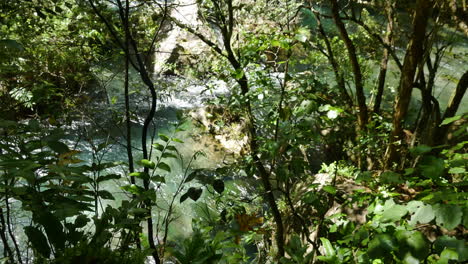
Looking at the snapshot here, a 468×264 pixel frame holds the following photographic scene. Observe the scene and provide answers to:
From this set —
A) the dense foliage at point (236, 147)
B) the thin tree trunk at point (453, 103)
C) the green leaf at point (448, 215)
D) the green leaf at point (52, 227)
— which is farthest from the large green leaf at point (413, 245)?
the thin tree trunk at point (453, 103)

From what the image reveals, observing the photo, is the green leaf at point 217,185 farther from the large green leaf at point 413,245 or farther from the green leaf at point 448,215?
the green leaf at point 448,215

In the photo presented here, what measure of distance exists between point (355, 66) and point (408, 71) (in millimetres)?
1095

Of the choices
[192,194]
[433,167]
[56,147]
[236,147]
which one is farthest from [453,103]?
[56,147]

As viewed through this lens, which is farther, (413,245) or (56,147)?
(56,147)

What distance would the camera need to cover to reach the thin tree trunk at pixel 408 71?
123 inches

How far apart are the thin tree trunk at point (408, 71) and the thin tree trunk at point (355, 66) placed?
77cm

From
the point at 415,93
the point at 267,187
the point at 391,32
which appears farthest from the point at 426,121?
the point at 415,93

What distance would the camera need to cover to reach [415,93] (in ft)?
25.7

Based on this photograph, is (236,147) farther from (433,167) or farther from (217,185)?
(433,167)

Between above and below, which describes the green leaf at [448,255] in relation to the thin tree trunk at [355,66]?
below

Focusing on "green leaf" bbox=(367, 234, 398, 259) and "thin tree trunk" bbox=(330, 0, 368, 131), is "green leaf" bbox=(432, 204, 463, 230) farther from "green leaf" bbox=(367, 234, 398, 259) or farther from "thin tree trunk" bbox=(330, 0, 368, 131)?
"thin tree trunk" bbox=(330, 0, 368, 131)

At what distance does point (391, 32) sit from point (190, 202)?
3.77m

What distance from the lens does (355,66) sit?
14.6 ft

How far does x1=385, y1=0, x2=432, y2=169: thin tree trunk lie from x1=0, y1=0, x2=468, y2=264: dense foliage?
16mm
